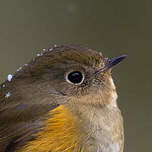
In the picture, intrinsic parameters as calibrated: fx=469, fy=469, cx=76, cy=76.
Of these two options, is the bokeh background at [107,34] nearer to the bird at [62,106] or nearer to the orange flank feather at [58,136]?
the bird at [62,106]

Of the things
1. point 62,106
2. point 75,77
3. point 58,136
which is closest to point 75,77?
point 75,77

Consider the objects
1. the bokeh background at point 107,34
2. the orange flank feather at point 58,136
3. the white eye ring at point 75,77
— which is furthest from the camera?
the bokeh background at point 107,34

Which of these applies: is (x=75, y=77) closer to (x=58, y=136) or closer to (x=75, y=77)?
(x=75, y=77)

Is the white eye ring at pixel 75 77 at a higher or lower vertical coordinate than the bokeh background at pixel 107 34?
lower

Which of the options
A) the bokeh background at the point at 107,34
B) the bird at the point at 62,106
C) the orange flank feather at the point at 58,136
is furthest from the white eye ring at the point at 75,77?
the bokeh background at the point at 107,34

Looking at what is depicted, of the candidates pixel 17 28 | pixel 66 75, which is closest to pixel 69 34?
pixel 17 28

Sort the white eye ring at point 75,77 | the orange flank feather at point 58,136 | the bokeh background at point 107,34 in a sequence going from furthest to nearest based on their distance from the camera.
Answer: the bokeh background at point 107,34, the white eye ring at point 75,77, the orange flank feather at point 58,136
